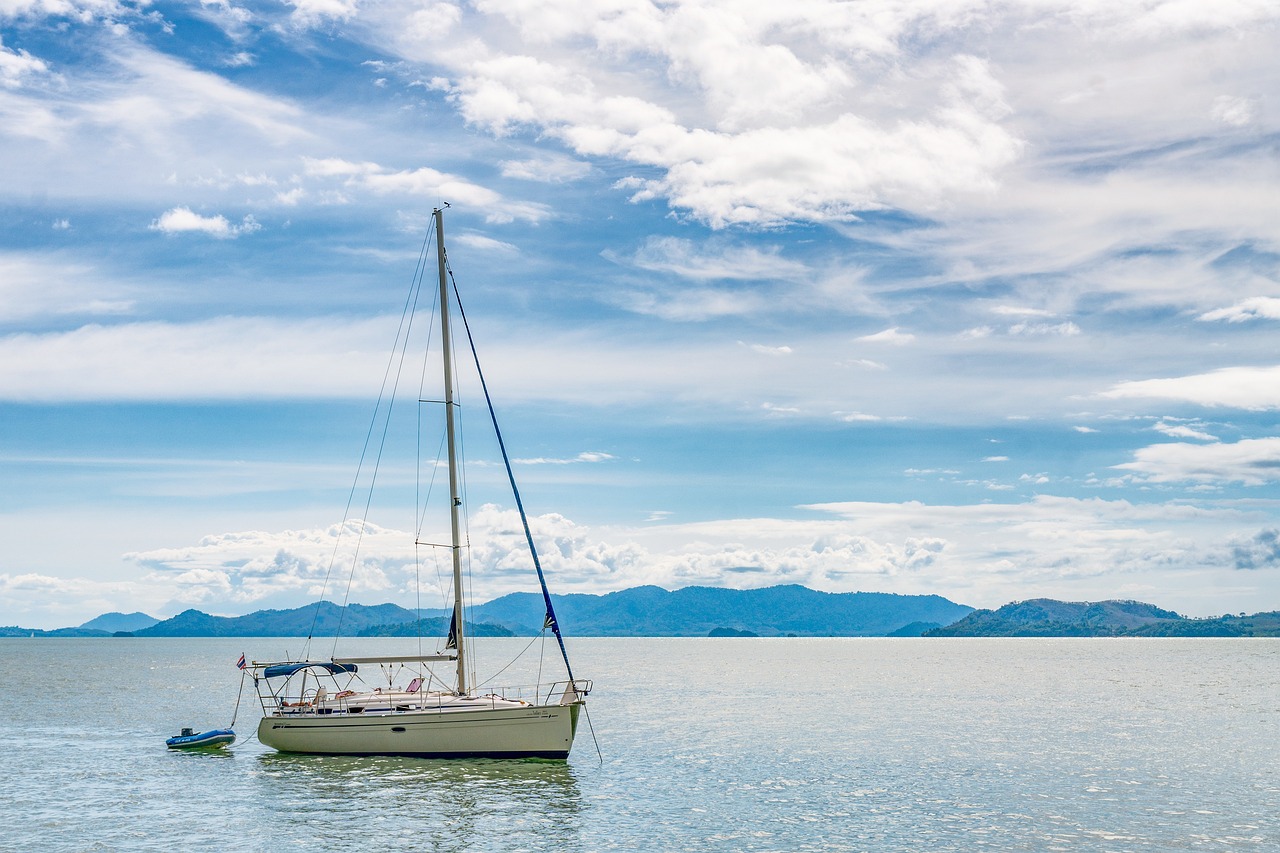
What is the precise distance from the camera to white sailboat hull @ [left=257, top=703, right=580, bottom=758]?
50.2 meters

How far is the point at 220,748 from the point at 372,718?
1429cm

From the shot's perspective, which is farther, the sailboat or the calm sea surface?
the sailboat

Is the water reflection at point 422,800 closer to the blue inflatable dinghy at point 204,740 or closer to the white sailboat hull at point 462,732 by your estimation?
the white sailboat hull at point 462,732

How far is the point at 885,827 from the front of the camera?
3922cm

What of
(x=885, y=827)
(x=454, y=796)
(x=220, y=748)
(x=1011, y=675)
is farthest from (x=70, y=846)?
(x=1011, y=675)

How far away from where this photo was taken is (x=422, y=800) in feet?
146

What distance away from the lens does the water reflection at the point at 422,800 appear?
38.7 m

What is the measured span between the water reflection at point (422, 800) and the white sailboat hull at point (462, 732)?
35.8 inches

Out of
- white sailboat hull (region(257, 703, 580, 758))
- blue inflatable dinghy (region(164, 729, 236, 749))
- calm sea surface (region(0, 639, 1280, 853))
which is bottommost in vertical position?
calm sea surface (region(0, 639, 1280, 853))

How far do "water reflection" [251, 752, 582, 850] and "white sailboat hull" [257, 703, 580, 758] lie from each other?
0.91m

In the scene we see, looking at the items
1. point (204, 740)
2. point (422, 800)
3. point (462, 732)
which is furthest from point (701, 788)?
point (204, 740)

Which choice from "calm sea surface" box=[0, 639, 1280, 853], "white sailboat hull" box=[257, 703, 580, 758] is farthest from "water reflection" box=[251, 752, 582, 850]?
"white sailboat hull" box=[257, 703, 580, 758]

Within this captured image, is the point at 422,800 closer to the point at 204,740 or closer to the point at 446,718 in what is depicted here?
the point at 446,718

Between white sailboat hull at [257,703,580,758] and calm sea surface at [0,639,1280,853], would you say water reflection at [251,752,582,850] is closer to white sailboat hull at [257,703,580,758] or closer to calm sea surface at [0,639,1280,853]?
calm sea surface at [0,639,1280,853]
